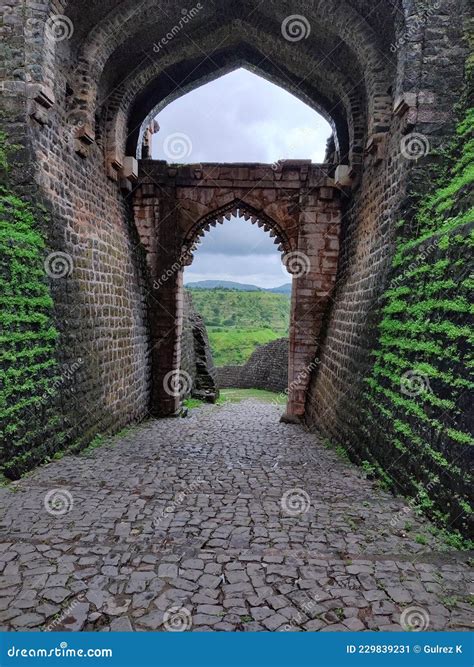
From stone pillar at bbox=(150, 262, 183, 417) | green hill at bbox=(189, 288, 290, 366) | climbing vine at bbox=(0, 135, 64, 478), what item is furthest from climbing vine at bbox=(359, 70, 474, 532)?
green hill at bbox=(189, 288, 290, 366)

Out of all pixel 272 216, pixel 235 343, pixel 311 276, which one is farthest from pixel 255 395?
pixel 235 343

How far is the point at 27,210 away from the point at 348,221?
6535 millimetres

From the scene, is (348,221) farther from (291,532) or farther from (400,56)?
(291,532)

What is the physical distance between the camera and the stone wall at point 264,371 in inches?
841

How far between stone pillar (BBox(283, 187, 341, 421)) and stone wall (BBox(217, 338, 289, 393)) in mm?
10280

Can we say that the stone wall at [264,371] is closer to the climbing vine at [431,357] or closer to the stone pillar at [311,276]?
the stone pillar at [311,276]

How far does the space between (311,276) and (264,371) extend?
13.3 meters

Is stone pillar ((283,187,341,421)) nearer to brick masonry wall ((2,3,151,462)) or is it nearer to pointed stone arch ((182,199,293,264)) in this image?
pointed stone arch ((182,199,293,264))

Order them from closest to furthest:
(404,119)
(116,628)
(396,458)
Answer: (116,628), (396,458), (404,119)

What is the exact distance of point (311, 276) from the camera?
33.2 ft

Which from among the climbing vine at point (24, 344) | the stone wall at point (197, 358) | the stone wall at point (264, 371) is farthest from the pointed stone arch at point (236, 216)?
the stone wall at point (264, 371)

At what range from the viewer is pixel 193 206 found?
1016cm

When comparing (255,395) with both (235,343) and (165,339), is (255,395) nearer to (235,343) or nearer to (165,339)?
(165,339)

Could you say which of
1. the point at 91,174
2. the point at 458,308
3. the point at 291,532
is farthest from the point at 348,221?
the point at 291,532
